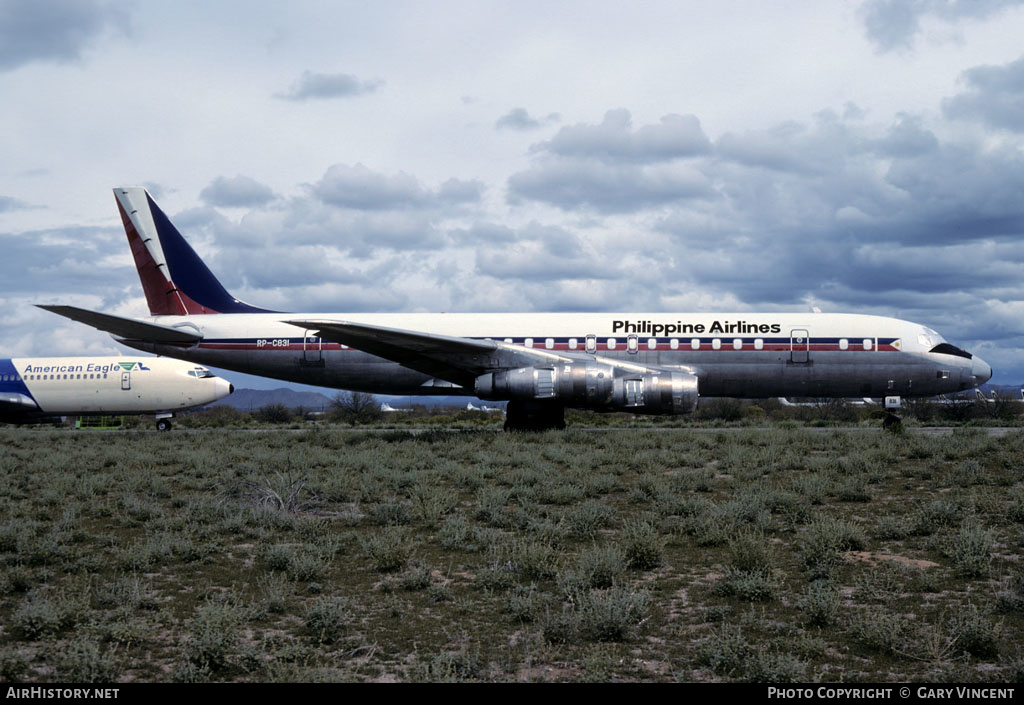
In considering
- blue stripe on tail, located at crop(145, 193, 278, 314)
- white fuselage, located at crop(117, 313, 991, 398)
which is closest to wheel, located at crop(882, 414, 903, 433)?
white fuselage, located at crop(117, 313, 991, 398)

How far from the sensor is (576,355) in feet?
73.2

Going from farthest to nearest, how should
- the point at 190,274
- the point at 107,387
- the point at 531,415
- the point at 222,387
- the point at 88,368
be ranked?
1. the point at 222,387
2. the point at 88,368
3. the point at 107,387
4. the point at 190,274
5. the point at 531,415

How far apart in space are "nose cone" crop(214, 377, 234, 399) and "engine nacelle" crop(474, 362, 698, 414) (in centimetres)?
2013

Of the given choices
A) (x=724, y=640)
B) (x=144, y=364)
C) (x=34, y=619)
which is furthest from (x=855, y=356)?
(x=144, y=364)

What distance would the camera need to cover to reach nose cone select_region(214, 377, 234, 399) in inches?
1395

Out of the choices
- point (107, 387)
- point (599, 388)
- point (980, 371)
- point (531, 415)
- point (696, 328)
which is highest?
point (696, 328)

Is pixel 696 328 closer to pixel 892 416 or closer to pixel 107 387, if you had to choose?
pixel 892 416

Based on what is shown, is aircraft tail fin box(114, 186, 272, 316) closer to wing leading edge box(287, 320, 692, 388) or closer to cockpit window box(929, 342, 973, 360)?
wing leading edge box(287, 320, 692, 388)

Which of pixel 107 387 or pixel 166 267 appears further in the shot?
pixel 107 387

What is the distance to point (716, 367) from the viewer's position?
72.9ft

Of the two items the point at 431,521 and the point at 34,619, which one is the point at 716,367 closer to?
the point at 431,521

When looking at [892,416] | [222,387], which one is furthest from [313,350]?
[892,416]

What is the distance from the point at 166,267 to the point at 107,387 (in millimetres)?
12349

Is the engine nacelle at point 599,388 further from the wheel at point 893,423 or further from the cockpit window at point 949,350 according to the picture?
the cockpit window at point 949,350
